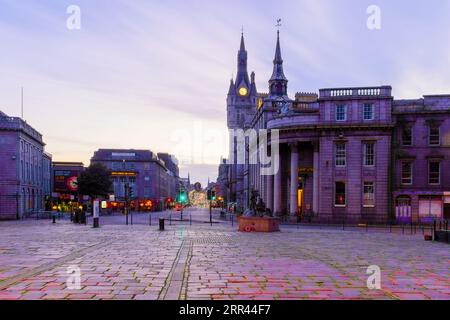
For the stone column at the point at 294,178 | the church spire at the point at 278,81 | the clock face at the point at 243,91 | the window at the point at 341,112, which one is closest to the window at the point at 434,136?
the window at the point at 341,112

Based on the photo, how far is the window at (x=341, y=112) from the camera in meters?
50.9

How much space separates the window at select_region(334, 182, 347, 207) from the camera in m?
51.0

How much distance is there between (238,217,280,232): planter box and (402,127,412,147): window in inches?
924

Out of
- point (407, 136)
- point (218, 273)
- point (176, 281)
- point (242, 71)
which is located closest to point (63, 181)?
point (242, 71)

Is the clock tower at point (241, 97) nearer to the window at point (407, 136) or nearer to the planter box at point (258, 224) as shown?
the window at point (407, 136)

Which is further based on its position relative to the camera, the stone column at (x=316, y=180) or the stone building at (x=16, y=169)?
the stone building at (x=16, y=169)

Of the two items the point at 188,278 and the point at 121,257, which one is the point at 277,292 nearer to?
the point at 188,278

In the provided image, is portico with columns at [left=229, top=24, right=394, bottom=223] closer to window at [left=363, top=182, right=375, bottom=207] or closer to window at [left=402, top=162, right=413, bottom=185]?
window at [left=363, top=182, right=375, bottom=207]

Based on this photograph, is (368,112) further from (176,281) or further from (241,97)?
(241,97)

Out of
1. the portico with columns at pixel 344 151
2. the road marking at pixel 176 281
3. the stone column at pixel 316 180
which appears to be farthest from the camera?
the stone column at pixel 316 180

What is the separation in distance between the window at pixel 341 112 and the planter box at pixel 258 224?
21.4 metres

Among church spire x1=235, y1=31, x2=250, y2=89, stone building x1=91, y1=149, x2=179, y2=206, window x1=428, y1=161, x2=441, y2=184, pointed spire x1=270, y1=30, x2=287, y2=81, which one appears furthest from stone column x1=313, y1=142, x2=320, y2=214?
church spire x1=235, y1=31, x2=250, y2=89
